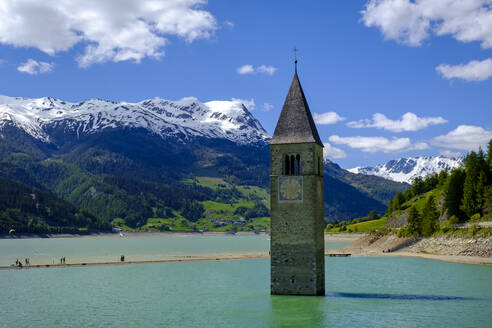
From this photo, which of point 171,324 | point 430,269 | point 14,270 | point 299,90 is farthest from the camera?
point 14,270

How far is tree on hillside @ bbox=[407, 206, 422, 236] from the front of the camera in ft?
388

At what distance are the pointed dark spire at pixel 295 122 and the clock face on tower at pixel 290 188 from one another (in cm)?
346

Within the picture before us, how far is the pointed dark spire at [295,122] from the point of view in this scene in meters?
50.1

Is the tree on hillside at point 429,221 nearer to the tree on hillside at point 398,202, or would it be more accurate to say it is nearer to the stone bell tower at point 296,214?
the tree on hillside at point 398,202

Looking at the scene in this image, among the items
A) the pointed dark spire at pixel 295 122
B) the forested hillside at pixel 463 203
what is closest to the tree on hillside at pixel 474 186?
the forested hillside at pixel 463 203

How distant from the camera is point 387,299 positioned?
53531mm

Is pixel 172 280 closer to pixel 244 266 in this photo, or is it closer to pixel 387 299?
pixel 244 266

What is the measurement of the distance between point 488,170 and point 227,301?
79.4 metres

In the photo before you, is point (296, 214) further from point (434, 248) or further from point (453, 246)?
point (434, 248)

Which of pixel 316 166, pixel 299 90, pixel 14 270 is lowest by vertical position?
pixel 14 270

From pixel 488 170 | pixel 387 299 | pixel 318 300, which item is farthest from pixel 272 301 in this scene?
pixel 488 170

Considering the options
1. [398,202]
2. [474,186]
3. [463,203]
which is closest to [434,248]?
[463,203]

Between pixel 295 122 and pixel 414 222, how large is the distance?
7759 centimetres

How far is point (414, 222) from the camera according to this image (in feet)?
393
